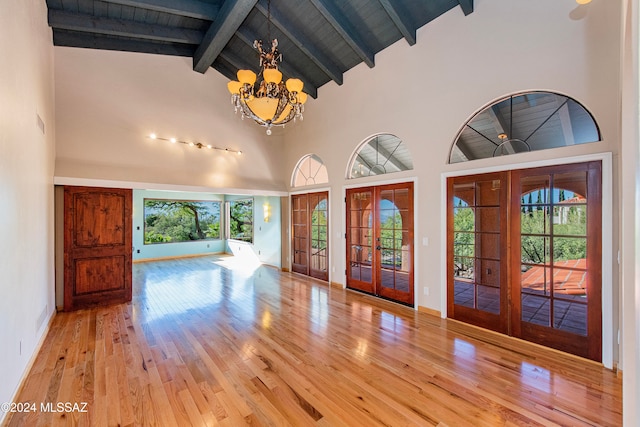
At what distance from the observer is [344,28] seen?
14.0 ft

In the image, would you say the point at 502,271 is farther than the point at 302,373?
Yes

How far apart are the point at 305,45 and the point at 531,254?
15.8ft

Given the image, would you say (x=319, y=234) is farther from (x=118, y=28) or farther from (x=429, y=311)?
(x=118, y=28)

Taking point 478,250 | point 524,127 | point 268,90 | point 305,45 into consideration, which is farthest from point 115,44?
point 478,250

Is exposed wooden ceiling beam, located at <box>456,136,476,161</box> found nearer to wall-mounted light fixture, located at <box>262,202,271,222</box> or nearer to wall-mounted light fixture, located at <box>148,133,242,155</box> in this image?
wall-mounted light fixture, located at <box>148,133,242,155</box>

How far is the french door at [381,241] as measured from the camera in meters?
4.54

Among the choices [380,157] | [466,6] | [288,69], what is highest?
[288,69]

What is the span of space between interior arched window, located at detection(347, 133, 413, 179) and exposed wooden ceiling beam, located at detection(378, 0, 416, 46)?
1.46 metres

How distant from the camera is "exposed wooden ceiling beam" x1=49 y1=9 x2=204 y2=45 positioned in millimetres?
4113

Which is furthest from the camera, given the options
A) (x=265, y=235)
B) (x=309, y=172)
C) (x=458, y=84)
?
(x=265, y=235)

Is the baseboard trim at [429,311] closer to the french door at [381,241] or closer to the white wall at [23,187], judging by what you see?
the french door at [381,241]

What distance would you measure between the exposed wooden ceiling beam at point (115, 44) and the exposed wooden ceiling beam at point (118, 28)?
0.38m

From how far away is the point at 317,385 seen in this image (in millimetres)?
2471

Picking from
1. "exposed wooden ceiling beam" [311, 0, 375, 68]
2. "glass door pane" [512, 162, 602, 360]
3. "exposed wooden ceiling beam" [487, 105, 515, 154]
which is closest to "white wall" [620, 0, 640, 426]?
"glass door pane" [512, 162, 602, 360]
